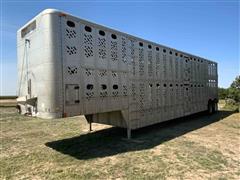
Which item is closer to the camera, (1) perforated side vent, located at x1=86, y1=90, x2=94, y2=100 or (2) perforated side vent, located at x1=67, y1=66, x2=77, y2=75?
(2) perforated side vent, located at x1=67, y1=66, x2=77, y2=75

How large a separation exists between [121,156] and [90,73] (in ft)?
9.68

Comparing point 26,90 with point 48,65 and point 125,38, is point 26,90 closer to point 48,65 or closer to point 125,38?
point 48,65

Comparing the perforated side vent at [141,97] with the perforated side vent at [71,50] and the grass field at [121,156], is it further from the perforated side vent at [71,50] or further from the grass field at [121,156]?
the perforated side vent at [71,50]

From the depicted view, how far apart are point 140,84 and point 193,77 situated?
594cm

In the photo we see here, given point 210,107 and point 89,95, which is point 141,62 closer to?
point 89,95

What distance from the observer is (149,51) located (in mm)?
9164

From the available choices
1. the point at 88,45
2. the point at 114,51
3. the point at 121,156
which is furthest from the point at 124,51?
the point at 121,156

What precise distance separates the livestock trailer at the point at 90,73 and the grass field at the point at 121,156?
1251mm

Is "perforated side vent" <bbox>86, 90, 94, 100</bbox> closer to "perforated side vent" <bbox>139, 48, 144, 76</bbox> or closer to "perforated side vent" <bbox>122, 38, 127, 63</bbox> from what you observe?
"perforated side vent" <bbox>122, 38, 127, 63</bbox>

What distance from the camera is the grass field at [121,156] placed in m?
4.83

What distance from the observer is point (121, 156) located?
6.14m

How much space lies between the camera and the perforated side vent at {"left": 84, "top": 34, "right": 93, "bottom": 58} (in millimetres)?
6551

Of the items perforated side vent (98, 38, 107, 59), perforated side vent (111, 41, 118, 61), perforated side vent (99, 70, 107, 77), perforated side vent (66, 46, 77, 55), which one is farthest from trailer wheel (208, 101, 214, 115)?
perforated side vent (66, 46, 77, 55)

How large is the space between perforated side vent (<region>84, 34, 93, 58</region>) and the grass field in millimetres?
3384
